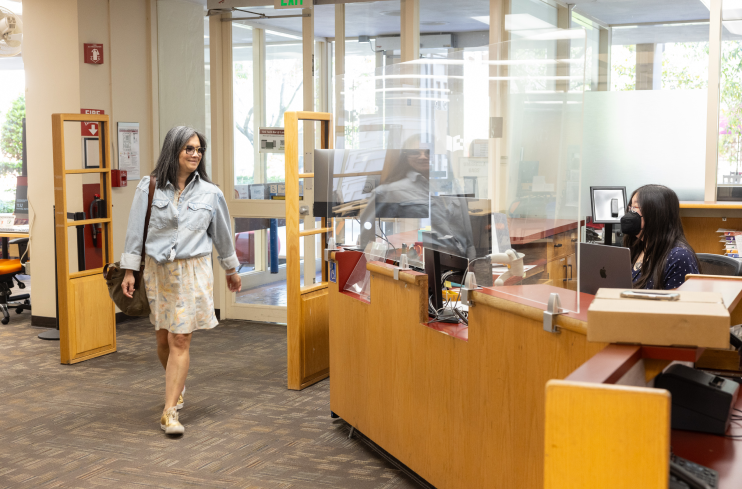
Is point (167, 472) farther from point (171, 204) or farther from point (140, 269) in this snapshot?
point (171, 204)

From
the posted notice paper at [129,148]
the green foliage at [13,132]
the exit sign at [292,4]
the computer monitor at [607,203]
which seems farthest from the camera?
the green foliage at [13,132]

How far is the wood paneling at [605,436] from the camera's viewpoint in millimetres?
1133

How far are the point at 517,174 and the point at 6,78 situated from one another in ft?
31.2

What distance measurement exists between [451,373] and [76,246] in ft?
13.4

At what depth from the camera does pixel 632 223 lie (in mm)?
3223

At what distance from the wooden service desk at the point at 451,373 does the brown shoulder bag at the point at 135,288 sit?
39.3 inches

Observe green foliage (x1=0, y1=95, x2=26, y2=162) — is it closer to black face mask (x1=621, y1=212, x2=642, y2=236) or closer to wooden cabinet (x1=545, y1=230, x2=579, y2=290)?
black face mask (x1=621, y1=212, x2=642, y2=236)

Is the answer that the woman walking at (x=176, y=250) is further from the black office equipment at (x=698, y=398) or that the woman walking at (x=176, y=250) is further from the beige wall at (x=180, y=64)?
the beige wall at (x=180, y=64)

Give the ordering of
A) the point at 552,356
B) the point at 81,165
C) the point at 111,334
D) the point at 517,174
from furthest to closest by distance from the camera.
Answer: the point at 81,165, the point at 111,334, the point at 517,174, the point at 552,356

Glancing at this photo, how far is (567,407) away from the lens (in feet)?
3.91

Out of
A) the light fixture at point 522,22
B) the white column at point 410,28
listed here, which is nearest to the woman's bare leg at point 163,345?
the white column at point 410,28

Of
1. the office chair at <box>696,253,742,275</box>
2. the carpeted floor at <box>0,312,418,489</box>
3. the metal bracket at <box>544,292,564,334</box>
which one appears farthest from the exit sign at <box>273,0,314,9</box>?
the metal bracket at <box>544,292,564,334</box>

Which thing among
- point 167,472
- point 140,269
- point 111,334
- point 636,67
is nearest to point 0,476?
point 167,472

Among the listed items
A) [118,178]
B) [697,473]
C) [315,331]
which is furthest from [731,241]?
[118,178]
